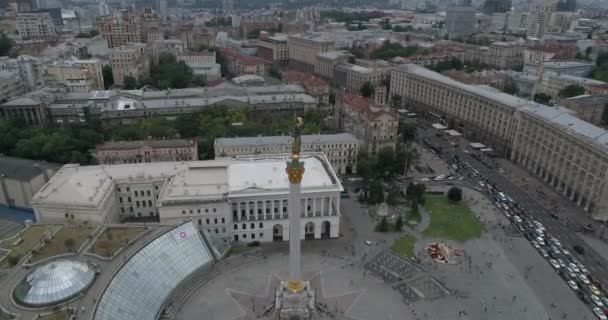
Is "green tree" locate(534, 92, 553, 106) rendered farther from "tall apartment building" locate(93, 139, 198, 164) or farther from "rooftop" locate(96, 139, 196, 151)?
"tall apartment building" locate(93, 139, 198, 164)

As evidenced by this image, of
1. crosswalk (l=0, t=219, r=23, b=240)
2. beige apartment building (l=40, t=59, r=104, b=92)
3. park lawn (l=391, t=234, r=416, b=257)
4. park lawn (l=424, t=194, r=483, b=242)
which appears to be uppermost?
beige apartment building (l=40, t=59, r=104, b=92)

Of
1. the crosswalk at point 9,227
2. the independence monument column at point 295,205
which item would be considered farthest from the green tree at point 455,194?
the crosswalk at point 9,227

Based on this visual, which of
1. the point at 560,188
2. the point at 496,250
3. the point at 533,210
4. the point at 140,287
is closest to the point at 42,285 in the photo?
the point at 140,287

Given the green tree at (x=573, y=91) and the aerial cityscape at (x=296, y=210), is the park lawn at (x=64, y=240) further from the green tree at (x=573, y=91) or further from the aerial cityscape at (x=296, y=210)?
the green tree at (x=573, y=91)

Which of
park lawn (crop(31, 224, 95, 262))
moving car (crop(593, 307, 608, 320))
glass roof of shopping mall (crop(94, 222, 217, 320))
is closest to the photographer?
glass roof of shopping mall (crop(94, 222, 217, 320))

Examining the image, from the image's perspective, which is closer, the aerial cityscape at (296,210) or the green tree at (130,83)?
the aerial cityscape at (296,210)

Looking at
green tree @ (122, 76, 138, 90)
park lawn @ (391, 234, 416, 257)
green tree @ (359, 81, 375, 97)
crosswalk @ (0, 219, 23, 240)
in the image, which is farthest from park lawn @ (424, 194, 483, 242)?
green tree @ (122, 76, 138, 90)

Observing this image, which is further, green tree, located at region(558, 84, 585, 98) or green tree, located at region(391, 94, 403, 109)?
green tree, located at region(391, 94, 403, 109)

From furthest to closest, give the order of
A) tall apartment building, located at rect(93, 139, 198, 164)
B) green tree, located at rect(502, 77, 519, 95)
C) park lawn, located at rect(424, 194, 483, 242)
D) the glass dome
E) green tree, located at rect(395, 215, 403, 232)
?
green tree, located at rect(502, 77, 519, 95)
tall apartment building, located at rect(93, 139, 198, 164)
green tree, located at rect(395, 215, 403, 232)
park lawn, located at rect(424, 194, 483, 242)
the glass dome
